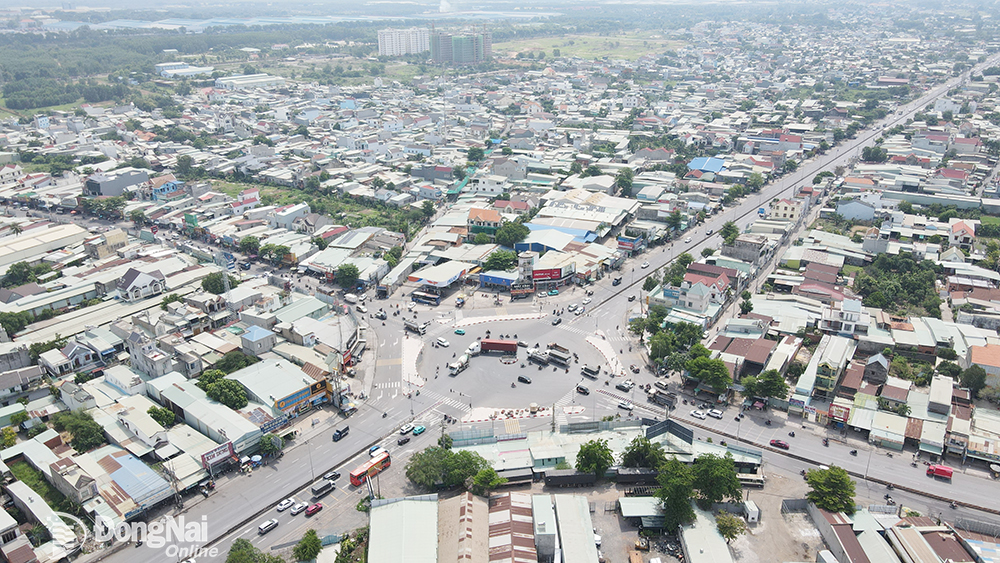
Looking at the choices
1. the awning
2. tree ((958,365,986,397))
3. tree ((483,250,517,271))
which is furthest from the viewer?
tree ((483,250,517,271))

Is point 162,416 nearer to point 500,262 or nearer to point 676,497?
point 676,497

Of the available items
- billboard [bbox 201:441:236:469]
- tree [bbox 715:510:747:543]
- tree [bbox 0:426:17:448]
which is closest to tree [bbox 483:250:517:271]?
billboard [bbox 201:441:236:469]

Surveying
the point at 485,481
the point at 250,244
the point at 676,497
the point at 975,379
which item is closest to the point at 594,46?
the point at 250,244

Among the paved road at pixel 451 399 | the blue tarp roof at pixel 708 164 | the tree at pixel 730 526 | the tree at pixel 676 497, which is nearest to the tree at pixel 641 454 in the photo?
the tree at pixel 676 497

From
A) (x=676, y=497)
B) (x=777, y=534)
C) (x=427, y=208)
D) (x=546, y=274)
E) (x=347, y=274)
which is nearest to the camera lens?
(x=676, y=497)

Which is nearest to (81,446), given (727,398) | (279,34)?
(727,398)

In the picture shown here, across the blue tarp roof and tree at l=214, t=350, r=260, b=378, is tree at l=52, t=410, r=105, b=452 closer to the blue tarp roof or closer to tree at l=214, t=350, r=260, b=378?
tree at l=214, t=350, r=260, b=378
